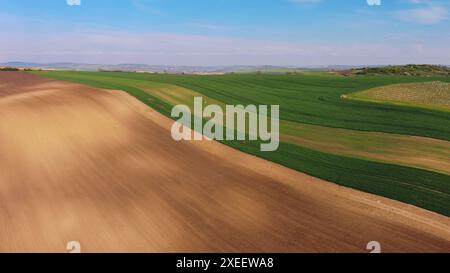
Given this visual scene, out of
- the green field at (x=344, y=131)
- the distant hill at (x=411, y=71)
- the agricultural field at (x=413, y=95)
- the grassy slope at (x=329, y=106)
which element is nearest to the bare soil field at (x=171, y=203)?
the green field at (x=344, y=131)

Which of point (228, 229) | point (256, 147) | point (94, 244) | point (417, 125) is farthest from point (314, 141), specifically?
point (94, 244)

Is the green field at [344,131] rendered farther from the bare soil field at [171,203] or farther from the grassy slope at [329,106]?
the bare soil field at [171,203]

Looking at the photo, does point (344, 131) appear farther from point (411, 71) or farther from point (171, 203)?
point (411, 71)

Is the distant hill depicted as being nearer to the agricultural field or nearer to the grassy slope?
the grassy slope

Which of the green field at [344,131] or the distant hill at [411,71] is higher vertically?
the distant hill at [411,71]

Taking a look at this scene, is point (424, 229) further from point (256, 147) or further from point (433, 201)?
point (256, 147)

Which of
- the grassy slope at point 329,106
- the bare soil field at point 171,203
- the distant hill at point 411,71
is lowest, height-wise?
the bare soil field at point 171,203

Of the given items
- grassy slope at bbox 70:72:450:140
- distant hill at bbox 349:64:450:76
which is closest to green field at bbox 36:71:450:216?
grassy slope at bbox 70:72:450:140
